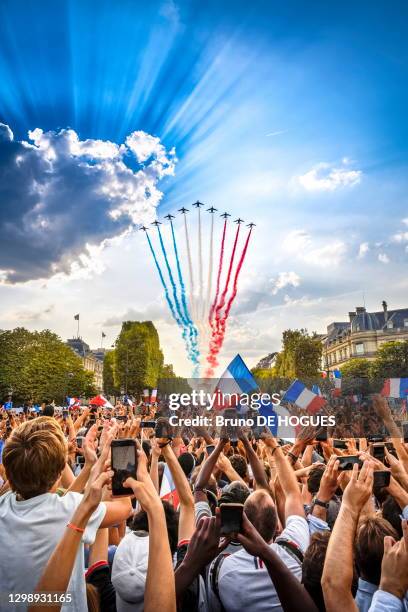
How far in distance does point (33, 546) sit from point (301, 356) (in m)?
66.6

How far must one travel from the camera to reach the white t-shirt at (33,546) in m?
2.17

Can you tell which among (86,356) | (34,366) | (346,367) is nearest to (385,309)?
(346,367)

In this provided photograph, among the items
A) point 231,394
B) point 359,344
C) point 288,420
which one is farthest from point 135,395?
point 288,420

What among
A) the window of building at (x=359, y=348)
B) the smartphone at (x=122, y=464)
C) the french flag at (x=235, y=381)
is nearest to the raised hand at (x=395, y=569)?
the smartphone at (x=122, y=464)

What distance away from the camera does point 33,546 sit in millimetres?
2188

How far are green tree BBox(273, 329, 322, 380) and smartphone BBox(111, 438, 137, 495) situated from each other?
64292mm

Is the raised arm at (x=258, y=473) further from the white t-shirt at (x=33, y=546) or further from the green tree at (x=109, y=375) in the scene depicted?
the green tree at (x=109, y=375)

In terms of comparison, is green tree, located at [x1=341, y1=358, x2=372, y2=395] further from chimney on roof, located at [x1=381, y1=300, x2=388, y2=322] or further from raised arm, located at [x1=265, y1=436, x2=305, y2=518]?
raised arm, located at [x1=265, y1=436, x2=305, y2=518]

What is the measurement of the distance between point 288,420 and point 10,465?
965 centimetres

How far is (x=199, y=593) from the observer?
2662 millimetres

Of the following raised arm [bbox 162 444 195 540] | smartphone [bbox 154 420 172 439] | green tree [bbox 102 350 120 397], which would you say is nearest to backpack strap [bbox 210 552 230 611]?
raised arm [bbox 162 444 195 540]

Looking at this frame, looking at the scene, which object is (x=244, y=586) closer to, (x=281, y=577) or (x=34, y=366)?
(x=281, y=577)

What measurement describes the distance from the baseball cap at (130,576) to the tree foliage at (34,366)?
5229 cm

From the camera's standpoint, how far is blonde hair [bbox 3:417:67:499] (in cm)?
233
